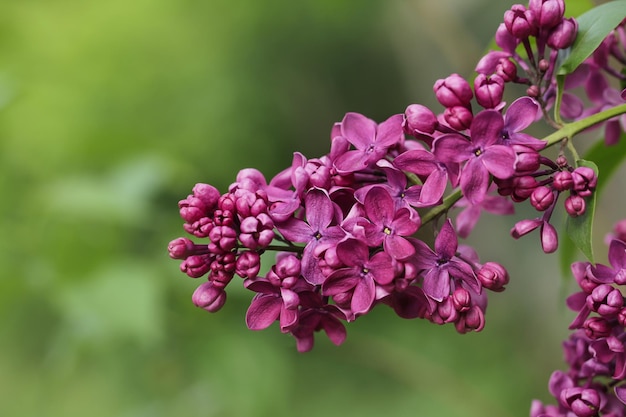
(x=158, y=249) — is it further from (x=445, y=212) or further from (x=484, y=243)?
(x=484, y=243)

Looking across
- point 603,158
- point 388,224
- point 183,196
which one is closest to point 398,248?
point 388,224

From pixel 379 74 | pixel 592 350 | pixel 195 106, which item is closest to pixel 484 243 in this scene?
pixel 379 74

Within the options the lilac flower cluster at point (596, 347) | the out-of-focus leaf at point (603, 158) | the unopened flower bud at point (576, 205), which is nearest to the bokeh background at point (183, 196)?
the out-of-focus leaf at point (603, 158)

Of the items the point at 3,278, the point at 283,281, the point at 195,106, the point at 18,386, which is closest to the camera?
the point at 283,281

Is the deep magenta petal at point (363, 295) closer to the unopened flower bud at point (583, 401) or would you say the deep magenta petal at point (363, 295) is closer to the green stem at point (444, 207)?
the green stem at point (444, 207)

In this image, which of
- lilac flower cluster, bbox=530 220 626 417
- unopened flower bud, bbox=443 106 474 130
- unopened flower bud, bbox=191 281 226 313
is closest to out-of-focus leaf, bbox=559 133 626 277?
lilac flower cluster, bbox=530 220 626 417

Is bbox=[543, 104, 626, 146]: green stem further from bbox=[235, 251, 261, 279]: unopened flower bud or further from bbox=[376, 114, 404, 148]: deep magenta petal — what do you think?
bbox=[235, 251, 261, 279]: unopened flower bud
